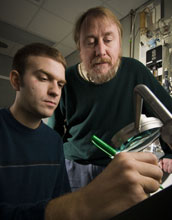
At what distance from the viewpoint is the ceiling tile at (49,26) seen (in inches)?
89.5

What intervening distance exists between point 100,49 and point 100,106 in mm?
268

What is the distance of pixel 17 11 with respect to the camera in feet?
7.23

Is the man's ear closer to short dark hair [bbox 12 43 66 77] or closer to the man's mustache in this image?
short dark hair [bbox 12 43 66 77]

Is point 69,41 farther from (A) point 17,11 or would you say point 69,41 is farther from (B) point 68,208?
(B) point 68,208

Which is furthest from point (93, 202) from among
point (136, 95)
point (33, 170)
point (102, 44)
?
point (102, 44)

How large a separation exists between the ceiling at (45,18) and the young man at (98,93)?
141 cm

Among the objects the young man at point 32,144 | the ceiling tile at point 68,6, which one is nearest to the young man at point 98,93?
the young man at point 32,144

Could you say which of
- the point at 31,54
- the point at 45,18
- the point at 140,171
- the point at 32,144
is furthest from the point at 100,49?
the point at 45,18

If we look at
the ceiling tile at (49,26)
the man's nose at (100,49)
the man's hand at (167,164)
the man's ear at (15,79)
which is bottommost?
the man's hand at (167,164)

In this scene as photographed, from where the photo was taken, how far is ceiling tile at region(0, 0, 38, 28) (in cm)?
206

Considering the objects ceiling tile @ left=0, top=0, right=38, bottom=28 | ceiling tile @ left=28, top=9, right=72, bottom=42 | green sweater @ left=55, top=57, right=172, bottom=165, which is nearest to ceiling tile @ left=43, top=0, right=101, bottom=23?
ceiling tile @ left=28, top=9, right=72, bottom=42

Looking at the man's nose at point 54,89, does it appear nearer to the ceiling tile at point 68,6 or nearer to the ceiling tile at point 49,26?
the ceiling tile at point 68,6

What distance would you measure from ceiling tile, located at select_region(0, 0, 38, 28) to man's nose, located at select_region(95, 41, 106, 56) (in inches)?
73.0

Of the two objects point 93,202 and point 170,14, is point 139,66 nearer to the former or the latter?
point 93,202
